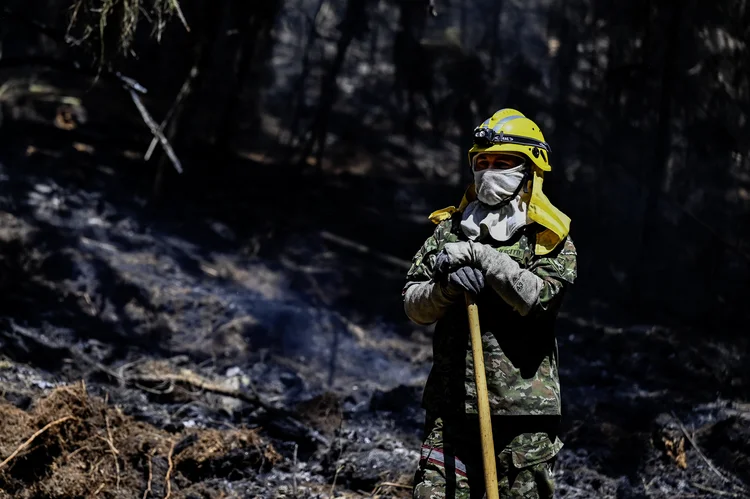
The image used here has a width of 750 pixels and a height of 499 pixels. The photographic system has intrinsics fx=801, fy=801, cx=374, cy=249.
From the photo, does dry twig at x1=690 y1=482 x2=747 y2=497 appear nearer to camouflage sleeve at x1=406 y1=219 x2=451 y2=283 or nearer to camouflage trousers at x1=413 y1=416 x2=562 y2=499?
camouflage trousers at x1=413 y1=416 x2=562 y2=499

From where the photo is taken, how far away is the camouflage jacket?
8.88 feet

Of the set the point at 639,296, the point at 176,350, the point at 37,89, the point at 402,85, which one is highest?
the point at 402,85

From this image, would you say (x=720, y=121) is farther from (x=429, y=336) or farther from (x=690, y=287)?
(x=429, y=336)

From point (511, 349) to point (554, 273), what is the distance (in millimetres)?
301

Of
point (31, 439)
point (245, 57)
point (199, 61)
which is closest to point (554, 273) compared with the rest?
point (31, 439)

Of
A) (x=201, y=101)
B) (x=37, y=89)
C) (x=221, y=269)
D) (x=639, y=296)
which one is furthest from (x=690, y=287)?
(x=37, y=89)

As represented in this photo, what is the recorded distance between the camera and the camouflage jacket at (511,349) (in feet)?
8.88

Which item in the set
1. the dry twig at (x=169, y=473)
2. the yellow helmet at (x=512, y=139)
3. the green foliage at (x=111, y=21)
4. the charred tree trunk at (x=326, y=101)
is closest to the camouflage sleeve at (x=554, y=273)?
the yellow helmet at (x=512, y=139)

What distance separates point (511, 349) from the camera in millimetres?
2768

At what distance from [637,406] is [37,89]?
308 inches

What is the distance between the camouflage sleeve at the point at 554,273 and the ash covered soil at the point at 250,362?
1.95m

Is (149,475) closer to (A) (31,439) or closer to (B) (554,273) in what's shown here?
(A) (31,439)

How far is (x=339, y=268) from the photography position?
26.1 feet

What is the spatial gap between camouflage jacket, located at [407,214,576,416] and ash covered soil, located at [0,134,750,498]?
1.62 meters
